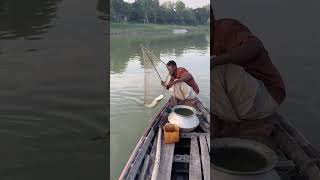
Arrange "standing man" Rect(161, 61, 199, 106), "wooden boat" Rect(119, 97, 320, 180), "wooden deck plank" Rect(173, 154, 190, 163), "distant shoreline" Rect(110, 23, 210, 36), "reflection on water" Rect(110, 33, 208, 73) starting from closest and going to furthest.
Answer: "wooden boat" Rect(119, 97, 320, 180) → "wooden deck plank" Rect(173, 154, 190, 163) → "standing man" Rect(161, 61, 199, 106) → "reflection on water" Rect(110, 33, 208, 73) → "distant shoreline" Rect(110, 23, 210, 36)

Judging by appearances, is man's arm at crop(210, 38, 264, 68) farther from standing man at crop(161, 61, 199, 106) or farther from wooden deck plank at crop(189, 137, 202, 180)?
standing man at crop(161, 61, 199, 106)

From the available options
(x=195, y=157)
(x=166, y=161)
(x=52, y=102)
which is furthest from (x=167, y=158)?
(x=52, y=102)

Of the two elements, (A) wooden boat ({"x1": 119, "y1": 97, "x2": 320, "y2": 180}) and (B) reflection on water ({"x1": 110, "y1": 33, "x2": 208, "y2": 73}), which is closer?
(A) wooden boat ({"x1": 119, "y1": 97, "x2": 320, "y2": 180})

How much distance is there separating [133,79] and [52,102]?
4.81m

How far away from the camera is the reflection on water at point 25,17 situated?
15297 millimetres

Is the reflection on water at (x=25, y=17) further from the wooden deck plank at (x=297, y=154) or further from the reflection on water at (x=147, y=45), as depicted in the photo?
the wooden deck plank at (x=297, y=154)

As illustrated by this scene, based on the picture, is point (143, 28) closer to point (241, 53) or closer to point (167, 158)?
point (167, 158)

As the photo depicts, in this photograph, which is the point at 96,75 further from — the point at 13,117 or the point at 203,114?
the point at 203,114

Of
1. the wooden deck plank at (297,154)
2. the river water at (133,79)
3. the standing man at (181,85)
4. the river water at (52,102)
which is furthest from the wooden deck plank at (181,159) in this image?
the standing man at (181,85)

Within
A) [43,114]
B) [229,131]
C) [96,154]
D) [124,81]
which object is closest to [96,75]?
[124,81]

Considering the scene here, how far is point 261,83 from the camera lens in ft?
9.20

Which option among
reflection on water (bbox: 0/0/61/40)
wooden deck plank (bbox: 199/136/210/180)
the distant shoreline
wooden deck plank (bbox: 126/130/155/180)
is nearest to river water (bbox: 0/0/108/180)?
reflection on water (bbox: 0/0/61/40)

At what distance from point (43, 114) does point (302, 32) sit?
12.3 meters

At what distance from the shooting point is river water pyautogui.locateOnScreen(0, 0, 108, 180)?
4.98 metres
